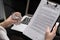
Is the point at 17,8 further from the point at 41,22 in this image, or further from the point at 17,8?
the point at 41,22

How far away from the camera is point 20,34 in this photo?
139 centimetres

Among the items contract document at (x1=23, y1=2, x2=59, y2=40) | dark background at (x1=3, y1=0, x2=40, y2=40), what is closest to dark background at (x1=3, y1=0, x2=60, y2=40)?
dark background at (x1=3, y1=0, x2=40, y2=40)

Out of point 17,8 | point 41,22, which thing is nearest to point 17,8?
point 17,8

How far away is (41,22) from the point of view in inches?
47.8

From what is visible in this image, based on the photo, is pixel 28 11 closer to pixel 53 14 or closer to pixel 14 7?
pixel 14 7

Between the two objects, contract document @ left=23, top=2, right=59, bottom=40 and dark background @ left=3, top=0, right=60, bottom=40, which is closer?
contract document @ left=23, top=2, right=59, bottom=40

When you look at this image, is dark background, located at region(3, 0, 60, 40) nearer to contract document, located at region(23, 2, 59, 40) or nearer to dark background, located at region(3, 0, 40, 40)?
dark background, located at region(3, 0, 40, 40)

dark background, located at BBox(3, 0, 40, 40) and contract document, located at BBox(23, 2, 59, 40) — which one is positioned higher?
contract document, located at BBox(23, 2, 59, 40)

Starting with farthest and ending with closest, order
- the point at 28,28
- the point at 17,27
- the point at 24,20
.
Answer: the point at 24,20, the point at 17,27, the point at 28,28

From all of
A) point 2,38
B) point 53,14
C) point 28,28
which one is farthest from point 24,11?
point 2,38

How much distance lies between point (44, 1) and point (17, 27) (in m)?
0.34

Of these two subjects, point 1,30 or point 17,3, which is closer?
point 1,30

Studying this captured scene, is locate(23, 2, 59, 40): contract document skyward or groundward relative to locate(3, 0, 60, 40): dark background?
skyward

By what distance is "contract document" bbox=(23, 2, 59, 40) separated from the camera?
1.17 m
